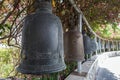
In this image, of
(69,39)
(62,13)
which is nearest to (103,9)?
(62,13)

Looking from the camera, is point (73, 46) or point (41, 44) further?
point (73, 46)

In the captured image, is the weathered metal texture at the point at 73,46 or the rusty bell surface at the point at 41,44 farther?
the weathered metal texture at the point at 73,46

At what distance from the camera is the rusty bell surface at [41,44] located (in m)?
1.48

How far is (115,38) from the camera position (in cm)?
1137

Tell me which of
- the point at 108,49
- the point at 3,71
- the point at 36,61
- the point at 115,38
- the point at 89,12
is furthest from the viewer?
the point at 115,38

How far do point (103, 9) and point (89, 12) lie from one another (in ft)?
1.43

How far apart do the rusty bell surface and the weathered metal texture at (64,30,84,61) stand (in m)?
1.09

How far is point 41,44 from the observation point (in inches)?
58.3

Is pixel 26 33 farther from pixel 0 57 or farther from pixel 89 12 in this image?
pixel 0 57

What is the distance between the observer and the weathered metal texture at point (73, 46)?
2.66 m

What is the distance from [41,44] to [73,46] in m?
1.24

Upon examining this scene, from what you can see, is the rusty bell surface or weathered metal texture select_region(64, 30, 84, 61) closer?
the rusty bell surface

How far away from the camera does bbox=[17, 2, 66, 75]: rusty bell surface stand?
1481 mm

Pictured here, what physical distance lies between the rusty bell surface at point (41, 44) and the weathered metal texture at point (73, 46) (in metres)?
1.09
